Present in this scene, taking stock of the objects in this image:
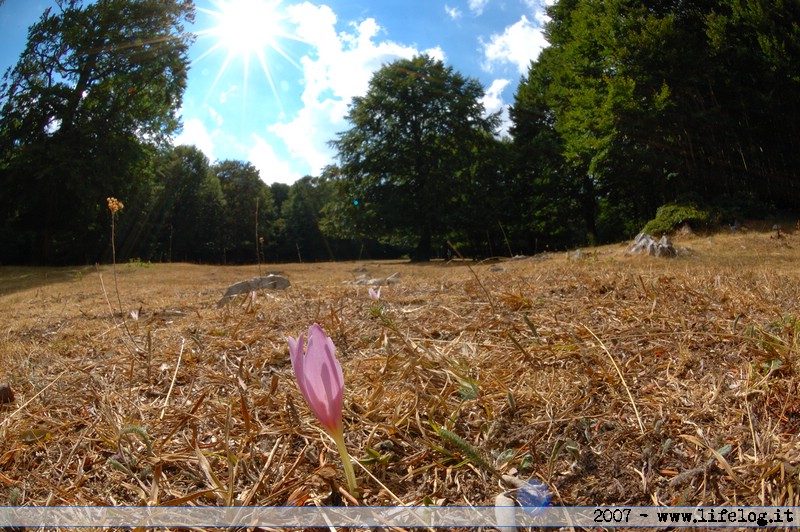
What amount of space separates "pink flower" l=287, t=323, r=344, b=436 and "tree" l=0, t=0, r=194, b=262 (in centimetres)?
2028

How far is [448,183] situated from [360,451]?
2085cm

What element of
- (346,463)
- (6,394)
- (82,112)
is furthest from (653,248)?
(82,112)

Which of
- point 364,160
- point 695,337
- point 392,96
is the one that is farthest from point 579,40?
point 695,337

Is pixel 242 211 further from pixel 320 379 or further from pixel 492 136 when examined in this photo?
pixel 320 379

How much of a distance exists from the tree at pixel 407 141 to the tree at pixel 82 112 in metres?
8.42

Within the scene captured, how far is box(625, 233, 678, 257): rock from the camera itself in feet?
26.8

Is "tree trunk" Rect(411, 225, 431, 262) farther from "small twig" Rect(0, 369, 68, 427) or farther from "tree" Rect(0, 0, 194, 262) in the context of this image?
"small twig" Rect(0, 369, 68, 427)

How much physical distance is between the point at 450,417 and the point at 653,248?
872 centimetres

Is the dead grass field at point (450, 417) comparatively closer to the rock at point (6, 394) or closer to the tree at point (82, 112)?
the rock at point (6, 394)

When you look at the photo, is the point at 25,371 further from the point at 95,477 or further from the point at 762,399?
the point at 762,399

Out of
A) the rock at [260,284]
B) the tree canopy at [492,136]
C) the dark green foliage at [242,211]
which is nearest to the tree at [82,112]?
the tree canopy at [492,136]

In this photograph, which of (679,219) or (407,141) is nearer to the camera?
(679,219)

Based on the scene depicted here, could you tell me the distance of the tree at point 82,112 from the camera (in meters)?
17.7

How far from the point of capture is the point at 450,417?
107 centimetres
